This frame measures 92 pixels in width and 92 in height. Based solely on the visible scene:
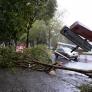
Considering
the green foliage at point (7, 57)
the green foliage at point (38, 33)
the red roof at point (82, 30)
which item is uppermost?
the green foliage at point (38, 33)

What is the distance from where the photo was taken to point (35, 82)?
16250mm

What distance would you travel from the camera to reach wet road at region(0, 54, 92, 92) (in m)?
14.1

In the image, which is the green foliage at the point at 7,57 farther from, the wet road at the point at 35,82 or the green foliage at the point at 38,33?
the green foliage at the point at 38,33

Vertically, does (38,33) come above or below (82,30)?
above

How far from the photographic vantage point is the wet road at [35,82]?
14.1 meters

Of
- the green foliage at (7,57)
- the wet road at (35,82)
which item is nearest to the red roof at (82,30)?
the wet road at (35,82)

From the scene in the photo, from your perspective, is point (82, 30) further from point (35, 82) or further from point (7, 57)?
point (7, 57)

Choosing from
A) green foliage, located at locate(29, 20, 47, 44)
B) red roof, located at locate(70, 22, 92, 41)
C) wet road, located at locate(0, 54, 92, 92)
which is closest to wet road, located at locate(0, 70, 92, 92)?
wet road, located at locate(0, 54, 92, 92)

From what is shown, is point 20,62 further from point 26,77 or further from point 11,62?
point 26,77

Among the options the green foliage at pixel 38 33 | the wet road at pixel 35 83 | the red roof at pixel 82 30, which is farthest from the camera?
the green foliage at pixel 38 33

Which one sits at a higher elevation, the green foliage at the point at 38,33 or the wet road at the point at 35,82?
the green foliage at the point at 38,33

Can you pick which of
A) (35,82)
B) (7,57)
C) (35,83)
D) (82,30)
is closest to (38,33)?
(7,57)

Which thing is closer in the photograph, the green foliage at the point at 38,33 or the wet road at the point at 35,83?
the wet road at the point at 35,83

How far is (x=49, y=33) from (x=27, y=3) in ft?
155
